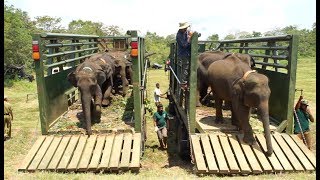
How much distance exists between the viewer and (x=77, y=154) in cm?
706

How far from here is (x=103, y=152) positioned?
7102 millimetres

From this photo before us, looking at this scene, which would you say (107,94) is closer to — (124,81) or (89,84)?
(124,81)

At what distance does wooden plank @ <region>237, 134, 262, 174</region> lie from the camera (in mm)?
6602

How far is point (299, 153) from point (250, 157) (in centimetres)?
104

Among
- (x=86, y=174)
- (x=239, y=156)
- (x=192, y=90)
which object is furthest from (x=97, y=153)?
(x=239, y=156)

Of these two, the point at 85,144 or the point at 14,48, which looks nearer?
the point at 85,144

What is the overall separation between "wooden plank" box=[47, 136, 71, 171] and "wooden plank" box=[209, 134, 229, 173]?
2.99 metres

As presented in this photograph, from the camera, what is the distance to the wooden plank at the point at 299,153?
6.73 metres

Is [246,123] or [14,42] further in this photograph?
[14,42]

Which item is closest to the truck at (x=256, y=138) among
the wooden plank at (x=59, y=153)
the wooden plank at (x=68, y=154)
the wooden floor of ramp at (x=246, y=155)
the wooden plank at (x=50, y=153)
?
the wooden floor of ramp at (x=246, y=155)

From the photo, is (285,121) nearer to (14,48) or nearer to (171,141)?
(171,141)

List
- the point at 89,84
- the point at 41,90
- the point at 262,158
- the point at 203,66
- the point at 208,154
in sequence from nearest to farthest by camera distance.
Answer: the point at 262,158 < the point at 208,154 < the point at 41,90 < the point at 89,84 < the point at 203,66

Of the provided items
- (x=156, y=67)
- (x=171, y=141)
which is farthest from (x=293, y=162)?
(x=156, y=67)

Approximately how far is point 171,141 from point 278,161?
5127 mm
